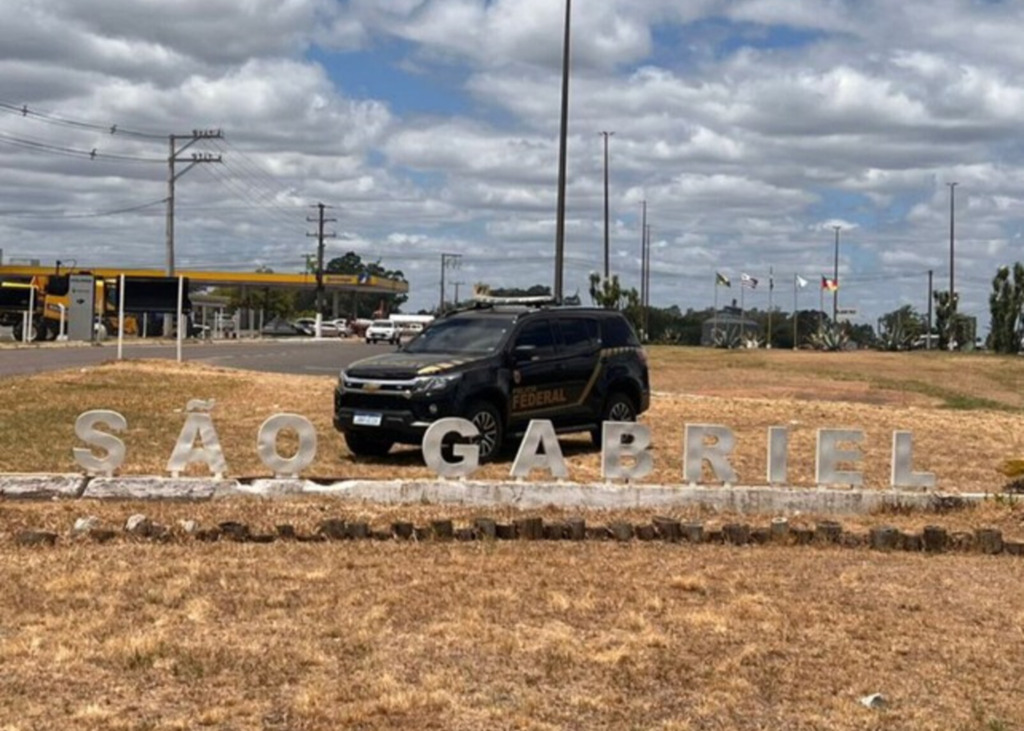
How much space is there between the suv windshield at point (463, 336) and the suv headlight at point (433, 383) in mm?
869

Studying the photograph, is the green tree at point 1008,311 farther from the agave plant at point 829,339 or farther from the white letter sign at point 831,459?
the white letter sign at point 831,459

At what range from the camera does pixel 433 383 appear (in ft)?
44.7

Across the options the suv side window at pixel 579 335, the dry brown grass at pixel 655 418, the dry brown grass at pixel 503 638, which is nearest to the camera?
the dry brown grass at pixel 503 638

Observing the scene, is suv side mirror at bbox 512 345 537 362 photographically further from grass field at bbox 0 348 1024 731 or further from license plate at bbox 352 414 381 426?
grass field at bbox 0 348 1024 731

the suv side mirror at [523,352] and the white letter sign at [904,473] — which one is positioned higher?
the suv side mirror at [523,352]

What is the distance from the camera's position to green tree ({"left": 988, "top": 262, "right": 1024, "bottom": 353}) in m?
73.6

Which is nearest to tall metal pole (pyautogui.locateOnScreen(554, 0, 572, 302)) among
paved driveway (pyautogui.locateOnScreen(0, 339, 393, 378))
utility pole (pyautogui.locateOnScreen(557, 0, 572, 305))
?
utility pole (pyautogui.locateOnScreen(557, 0, 572, 305))

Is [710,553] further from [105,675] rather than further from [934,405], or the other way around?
[934,405]

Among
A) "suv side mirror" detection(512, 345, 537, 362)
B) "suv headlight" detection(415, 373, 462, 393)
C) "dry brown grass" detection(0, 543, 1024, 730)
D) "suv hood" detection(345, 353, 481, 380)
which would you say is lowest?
"dry brown grass" detection(0, 543, 1024, 730)

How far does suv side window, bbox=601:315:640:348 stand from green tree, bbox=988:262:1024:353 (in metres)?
62.6

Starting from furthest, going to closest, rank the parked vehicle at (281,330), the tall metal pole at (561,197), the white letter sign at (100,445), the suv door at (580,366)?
the parked vehicle at (281,330), the tall metal pole at (561,197), the suv door at (580,366), the white letter sign at (100,445)

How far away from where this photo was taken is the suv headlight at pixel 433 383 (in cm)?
1360

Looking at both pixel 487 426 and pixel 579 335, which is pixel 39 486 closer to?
pixel 487 426

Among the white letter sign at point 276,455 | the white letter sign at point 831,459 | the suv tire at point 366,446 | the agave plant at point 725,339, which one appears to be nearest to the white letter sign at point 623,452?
the white letter sign at point 831,459
